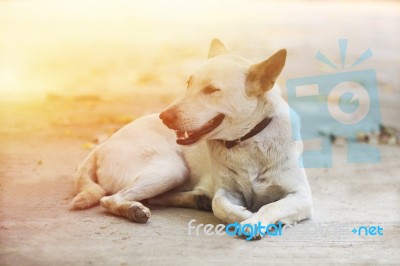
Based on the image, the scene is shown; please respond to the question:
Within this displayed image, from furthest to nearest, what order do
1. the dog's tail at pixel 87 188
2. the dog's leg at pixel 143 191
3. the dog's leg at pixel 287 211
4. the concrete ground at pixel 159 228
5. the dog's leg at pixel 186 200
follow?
the dog's leg at pixel 186 200, the dog's tail at pixel 87 188, the dog's leg at pixel 143 191, the dog's leg at pixel 287 211, the concrete ground at pixel 159 228

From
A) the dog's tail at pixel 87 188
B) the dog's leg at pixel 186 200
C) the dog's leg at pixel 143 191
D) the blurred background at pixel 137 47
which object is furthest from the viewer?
the blurred background at pixel 137 47

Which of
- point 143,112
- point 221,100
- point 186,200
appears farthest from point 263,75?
point 143,112

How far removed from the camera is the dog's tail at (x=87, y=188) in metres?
3.13

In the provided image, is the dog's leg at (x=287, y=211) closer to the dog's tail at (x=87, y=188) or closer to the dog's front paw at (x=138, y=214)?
the dog's front paw at (x=138, y=214)

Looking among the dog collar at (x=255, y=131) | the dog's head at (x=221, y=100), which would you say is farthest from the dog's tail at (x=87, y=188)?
the dog collar at (x=255, y=131)

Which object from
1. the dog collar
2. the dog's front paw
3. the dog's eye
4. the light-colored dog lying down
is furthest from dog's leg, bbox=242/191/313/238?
the dog's eye

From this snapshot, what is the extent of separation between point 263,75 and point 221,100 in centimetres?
23

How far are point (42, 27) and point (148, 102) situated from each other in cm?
133

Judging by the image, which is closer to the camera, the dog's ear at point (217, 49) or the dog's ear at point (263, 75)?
the dog's ear at point (263, 75)

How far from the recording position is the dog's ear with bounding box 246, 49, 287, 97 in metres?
2.86

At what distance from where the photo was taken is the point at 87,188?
3258mm

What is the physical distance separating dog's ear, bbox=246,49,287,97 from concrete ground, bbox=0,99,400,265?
681 mm

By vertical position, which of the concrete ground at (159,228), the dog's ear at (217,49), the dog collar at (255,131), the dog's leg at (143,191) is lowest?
the concrete ground at (159,228)

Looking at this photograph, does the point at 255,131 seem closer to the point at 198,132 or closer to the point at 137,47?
the point at 198,132
